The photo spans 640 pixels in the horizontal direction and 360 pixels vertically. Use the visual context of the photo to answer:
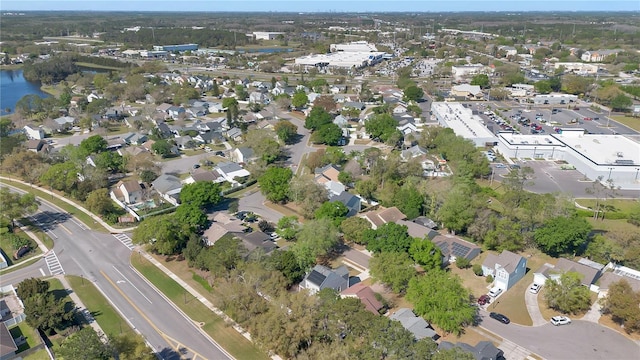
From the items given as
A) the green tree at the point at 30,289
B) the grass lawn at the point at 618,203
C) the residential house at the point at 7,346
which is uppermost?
the green tree at the point at 30,289

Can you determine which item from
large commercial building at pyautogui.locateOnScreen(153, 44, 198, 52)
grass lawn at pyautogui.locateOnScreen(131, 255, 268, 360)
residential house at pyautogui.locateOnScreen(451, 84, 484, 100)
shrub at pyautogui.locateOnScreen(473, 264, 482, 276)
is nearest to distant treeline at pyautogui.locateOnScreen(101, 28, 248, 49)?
large commercial building at pyautogui.locateOnScreen(153, 44, 198, 52)

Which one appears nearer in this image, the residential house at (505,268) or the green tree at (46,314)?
the green tree at (46,314)

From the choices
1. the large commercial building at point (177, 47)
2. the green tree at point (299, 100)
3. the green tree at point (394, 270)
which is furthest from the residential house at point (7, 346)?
the large commercial building at point (177, 47)

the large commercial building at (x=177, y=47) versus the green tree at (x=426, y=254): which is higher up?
the large commercial building at (x=177, y=47)

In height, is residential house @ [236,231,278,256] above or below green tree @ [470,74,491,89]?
below

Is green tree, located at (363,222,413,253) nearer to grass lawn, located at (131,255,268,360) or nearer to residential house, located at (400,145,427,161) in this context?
grass lawn, located at (131,255,268,360)

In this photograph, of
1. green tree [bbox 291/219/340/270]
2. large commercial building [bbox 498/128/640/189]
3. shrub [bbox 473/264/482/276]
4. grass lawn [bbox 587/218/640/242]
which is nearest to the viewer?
green tree [bbox 291/219/340/270]

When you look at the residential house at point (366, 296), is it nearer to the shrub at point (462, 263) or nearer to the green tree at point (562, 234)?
the shrub at point (462, 263)

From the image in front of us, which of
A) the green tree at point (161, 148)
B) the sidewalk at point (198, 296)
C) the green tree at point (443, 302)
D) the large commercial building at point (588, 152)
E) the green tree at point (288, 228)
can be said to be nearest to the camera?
the green tree at point (443, 302)
